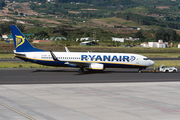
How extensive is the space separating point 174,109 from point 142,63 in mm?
30807

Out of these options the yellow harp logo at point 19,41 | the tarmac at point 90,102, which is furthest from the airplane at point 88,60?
the tarmac at point 90,102

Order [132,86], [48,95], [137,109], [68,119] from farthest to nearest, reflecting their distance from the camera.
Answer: [132,86]
[48,95]
[137,109]
[68,119]

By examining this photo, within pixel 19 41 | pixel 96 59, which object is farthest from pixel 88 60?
pixel 19 41

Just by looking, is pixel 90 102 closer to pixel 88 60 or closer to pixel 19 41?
pixel 88 60

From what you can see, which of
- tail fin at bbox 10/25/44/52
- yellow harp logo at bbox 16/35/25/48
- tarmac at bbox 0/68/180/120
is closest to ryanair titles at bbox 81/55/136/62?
tail fin at bbox 10/25/44/52

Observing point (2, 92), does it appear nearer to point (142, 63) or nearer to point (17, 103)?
point (17, 103)

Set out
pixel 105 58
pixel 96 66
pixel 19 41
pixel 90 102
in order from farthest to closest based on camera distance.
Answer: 1. pixel 19 41
2. pixel 105 58
3. pixel 96 66
4. pixel 90 102

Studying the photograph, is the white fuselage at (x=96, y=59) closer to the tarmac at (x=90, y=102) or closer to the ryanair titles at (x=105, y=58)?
the ryanair titles at (x=105, y=58)

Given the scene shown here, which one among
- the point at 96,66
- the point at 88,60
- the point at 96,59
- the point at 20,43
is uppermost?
the point at 20,43

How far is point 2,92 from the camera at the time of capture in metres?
30.7

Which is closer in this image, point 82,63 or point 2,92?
point 2,92

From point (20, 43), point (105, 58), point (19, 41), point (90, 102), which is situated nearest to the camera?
point (90, 102)

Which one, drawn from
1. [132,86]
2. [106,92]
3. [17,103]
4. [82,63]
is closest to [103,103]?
[106,92]

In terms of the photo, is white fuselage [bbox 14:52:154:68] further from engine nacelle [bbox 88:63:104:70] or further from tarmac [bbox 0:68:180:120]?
tarmac [bbox 0:68:180:120]
